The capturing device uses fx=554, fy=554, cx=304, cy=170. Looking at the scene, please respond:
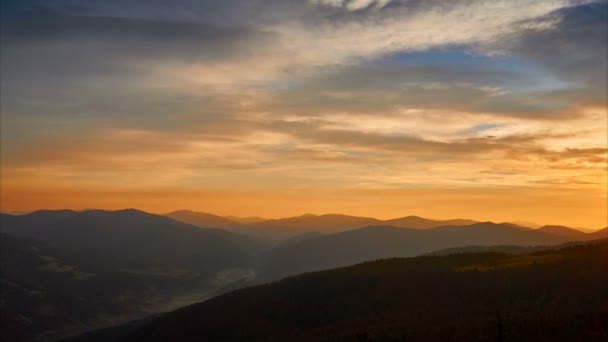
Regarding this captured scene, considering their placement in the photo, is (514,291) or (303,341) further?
(303,341)

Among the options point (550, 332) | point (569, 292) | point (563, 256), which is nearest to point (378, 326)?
point (569, 292)

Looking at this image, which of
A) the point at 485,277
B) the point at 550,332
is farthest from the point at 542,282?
the point at 550,332

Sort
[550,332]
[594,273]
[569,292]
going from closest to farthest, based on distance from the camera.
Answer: [550,332] < [569,292] < [594,273]

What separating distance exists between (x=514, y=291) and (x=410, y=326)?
123 ft

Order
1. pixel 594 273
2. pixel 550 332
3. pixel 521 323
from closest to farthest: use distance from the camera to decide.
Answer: pixel 550 332 < pixel 521 323 < pixel 594 273

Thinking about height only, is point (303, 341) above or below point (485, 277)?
below

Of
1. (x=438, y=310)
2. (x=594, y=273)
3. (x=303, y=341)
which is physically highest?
(x=594, y=273)

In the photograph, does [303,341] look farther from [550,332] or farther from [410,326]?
[550,332]

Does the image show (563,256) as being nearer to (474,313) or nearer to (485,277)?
(485,277)

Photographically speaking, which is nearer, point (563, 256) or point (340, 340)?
point (340, 340)

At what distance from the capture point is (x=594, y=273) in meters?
166

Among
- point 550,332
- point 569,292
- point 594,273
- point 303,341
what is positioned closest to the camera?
point 550,332

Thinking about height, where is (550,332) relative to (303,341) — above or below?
above

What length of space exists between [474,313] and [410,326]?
1883 cm
